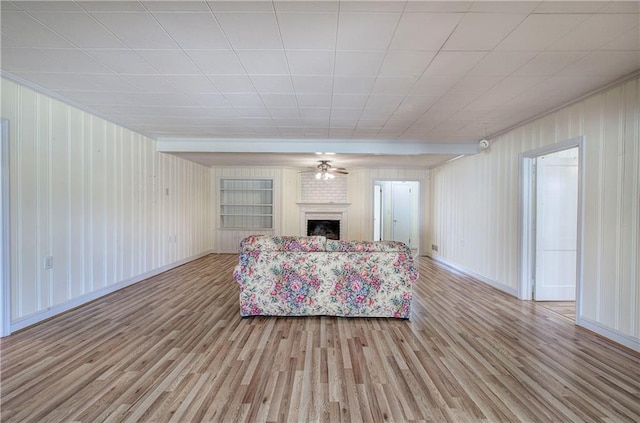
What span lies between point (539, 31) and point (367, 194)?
585cm

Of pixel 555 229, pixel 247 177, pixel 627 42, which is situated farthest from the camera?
pixel 247 177

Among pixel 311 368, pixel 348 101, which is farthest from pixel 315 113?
pixel 311 368

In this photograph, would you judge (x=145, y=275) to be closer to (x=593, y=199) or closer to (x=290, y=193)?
(x=290, y=193)

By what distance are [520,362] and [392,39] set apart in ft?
9.19

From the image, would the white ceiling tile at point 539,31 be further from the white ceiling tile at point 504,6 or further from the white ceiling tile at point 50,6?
the white ceiling tile at point 50,6

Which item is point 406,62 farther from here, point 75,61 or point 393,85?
point 75,61

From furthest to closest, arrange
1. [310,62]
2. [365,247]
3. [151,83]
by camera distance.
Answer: [365,247], [151,83], [310,62]

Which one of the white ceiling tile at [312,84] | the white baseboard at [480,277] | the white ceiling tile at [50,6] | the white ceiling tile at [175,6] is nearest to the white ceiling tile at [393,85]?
the white ceiling tile at [312,84]

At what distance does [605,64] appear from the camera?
238cm

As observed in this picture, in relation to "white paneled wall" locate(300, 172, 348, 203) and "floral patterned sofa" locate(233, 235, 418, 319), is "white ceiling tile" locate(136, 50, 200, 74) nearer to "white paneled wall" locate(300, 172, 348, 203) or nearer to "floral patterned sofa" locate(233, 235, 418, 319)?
"floral patterned sofa" locate(233, 235, 418, 319)

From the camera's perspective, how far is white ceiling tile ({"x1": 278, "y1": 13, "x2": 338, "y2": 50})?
183 centimetres

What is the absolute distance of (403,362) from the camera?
93.0 inches

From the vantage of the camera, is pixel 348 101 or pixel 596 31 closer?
pixel 596 31

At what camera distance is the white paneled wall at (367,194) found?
7590 mm
